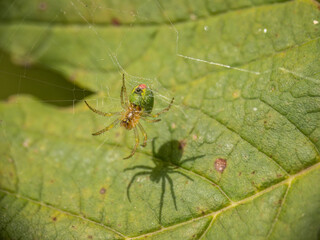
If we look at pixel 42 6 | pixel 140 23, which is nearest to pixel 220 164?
pixel 140 23

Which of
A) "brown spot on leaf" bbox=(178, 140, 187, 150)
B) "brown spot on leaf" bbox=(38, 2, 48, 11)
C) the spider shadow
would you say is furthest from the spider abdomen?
"brown spot on leaf" bbox=(38, 2, 48, 11)

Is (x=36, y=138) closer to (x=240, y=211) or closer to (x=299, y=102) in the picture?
(x=240, y=211)

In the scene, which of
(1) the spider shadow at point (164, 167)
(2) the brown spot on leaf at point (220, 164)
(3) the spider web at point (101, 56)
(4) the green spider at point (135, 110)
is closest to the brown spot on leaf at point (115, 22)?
(3) the spider web at point (101, 56)

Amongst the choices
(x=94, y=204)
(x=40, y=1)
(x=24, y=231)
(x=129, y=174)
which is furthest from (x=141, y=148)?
(x=40, y=1)

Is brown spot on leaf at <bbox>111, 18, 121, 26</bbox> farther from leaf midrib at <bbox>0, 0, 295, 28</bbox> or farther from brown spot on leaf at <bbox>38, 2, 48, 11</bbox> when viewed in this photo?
brown spot on leaf at <bbox>38, 2, 48, 11</bbox>

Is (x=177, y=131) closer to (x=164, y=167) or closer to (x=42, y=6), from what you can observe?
(x=164, y=167)

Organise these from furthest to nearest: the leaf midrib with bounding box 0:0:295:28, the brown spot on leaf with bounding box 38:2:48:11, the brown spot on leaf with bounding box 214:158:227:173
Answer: the brown spot on leaf with bounding box 38:2:48:11 < the leaf midrib with bounding box 0:0:295:28 < the brown spot on leaf with bounding box 214:158:227:173
